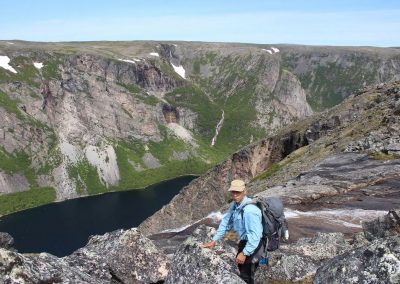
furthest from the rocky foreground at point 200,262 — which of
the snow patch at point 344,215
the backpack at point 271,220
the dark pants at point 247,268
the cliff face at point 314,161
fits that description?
the cliff face at point 314,161

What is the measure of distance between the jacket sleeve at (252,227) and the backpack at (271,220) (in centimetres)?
33

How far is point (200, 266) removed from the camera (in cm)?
1761

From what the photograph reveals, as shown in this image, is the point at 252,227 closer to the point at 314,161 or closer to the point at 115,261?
the point at 115,261

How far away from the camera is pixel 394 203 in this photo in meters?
38.7

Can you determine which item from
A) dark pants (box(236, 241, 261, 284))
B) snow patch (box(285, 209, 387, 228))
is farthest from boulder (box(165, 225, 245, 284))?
snow patch (box(285, 209, 387, 228))

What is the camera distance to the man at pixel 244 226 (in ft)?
54.3

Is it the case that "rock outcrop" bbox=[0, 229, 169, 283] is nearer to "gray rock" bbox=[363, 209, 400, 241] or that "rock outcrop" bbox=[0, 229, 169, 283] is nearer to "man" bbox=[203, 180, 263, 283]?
"man" bbox=[203, 180, 263, 283]

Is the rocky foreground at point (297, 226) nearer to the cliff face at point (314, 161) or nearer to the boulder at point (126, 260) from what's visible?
the boulder at point (126, 260)

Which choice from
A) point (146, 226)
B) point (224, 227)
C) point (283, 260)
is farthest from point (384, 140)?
point (146, 226)

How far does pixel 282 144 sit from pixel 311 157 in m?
30.1

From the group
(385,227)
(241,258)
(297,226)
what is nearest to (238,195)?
(241,258)

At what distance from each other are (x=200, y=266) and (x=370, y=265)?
5916 millimetres

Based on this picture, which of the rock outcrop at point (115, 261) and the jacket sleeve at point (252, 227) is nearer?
the jacket sleeve at point (252, 227)

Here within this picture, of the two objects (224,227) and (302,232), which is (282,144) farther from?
(224,227)
